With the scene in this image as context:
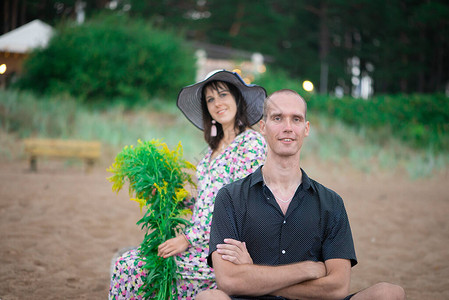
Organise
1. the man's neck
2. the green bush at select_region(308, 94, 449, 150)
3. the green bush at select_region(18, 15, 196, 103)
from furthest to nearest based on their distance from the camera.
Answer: the green bush at select_region(18, 15, 196, 103) < the green bush at select_region(308, 94, 449, 150) < the man's neck

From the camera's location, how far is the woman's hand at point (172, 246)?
306 cm

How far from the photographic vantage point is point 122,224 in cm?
702

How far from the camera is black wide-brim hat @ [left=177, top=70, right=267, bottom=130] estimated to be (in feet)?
11.5

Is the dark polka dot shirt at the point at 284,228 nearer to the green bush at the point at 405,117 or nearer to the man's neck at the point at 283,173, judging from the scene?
the man's neck at the point at 283,173

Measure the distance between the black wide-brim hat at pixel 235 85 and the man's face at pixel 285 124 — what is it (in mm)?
881

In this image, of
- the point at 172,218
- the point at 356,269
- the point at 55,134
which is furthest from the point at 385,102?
the point at 172,218

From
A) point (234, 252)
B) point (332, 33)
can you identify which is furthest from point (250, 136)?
point (332, 33)

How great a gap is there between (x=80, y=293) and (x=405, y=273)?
3.48 meters

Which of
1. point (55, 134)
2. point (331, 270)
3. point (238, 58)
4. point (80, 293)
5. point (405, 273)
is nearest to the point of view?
point (331, 270)

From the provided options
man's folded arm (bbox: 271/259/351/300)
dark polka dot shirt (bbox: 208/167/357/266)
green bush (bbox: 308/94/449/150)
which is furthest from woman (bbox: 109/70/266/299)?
green bush (bbox: 308/94/449/150)

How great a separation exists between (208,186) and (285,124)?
2.68 ft

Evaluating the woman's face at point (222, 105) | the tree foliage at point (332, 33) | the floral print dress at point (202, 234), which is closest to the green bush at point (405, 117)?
the tree foliage at point (332, 33)

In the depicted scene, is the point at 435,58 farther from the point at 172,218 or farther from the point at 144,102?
the point at 172,218

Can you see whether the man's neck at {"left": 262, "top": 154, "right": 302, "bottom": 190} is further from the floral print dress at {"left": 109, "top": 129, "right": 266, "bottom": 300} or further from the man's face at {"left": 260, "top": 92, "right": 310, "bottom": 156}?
the floral print dress at {"left": 109, "top": 129, "right": 266, "bottom": 300}
